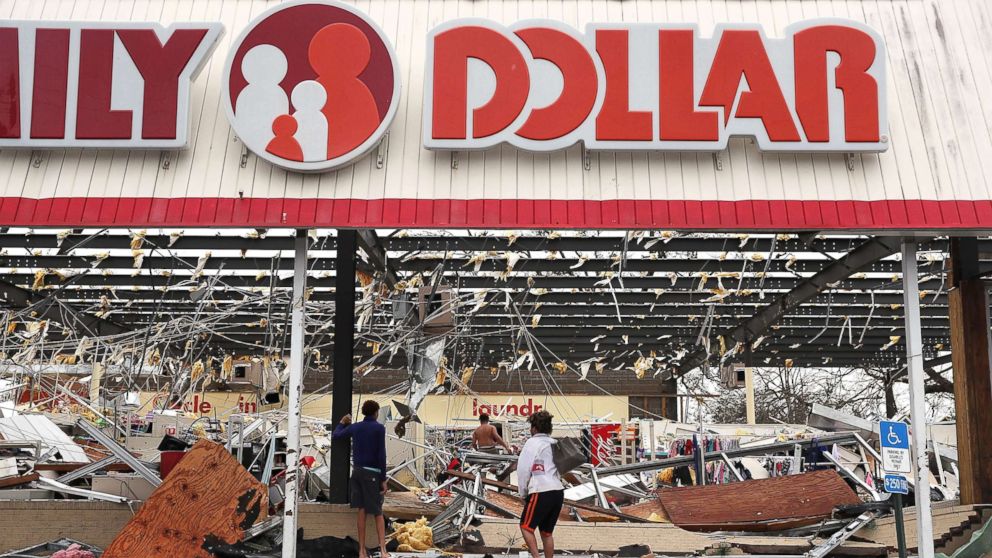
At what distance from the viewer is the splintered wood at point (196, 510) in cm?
1042

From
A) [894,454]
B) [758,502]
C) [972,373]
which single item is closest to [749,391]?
[758,502]

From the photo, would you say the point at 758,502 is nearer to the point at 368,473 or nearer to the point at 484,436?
the point at 484,436

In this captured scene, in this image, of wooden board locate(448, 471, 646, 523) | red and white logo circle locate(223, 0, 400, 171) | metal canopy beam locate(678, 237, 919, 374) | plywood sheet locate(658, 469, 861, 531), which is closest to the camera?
red and white logo circle locate(223, 0, 400, 171)

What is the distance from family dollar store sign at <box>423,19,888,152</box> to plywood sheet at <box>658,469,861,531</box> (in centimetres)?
612

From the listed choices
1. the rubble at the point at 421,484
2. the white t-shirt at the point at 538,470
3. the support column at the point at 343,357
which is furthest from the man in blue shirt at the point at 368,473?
the white t-shirt at the point at 538,470

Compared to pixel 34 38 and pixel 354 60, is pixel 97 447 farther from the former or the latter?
pixel 354 60

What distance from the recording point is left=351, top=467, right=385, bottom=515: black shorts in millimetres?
10859

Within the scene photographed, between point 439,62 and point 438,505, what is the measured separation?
22.7 feet

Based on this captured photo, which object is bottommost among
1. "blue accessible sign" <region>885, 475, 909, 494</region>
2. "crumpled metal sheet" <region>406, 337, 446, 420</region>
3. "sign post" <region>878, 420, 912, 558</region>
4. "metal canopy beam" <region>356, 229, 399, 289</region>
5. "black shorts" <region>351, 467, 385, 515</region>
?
"black shorts" <region>351, 467, 385, 515</region>

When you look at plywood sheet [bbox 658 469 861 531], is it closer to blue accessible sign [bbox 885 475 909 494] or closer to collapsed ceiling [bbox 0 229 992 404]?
collapsed ceiling [bbox 0 229 992 404]

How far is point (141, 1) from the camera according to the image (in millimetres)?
11016

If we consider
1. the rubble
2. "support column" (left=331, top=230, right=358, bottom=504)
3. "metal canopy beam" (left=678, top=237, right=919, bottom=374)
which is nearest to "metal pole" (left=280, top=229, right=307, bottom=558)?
the rubble

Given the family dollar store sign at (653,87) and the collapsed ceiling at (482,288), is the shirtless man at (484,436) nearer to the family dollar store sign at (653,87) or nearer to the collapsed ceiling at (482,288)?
the collapsed ceiling at (482,288)

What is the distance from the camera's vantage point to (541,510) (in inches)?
390
